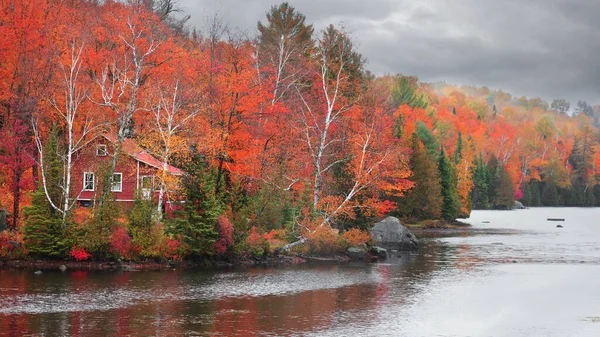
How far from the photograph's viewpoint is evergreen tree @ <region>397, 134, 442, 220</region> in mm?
93812

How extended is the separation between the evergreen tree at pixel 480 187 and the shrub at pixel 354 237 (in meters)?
90.2

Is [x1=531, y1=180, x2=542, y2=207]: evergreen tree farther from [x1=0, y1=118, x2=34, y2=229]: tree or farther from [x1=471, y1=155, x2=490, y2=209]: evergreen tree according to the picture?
[x1=0, y1=118, x2=34, y2=229]: tree

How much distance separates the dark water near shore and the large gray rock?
9.12 meters

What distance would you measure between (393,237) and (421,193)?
1269 inches

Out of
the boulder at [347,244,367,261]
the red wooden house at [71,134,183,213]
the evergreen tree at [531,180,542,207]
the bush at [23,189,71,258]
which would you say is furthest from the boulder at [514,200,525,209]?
the bush at [23,189,71,258]

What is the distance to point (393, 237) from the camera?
63.2m

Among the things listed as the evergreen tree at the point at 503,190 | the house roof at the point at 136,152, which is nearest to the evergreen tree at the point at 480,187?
the evergreen tree at the point at 503,190

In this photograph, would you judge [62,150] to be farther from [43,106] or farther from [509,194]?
[509,194]

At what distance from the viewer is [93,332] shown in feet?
86.3

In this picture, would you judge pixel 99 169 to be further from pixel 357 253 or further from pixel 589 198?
pixel 589 198

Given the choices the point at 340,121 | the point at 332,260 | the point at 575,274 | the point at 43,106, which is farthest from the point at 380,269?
the point at 43,106

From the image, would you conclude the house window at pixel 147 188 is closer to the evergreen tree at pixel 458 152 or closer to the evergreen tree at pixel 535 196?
the evergreen tree at pixel 458 152

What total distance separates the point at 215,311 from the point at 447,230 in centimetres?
6404

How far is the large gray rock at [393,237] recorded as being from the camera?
62.2 metres
